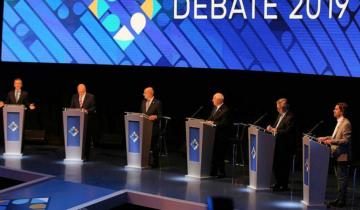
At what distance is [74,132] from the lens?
400 inches

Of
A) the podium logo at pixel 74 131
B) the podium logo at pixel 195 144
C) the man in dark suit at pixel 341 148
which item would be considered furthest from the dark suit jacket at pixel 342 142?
the podium logo at pixel 74 131

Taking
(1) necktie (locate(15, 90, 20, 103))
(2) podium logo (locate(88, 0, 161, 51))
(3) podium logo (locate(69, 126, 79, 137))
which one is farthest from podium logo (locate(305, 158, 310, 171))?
(1) necktie (locate(15, 90, 20, 103))

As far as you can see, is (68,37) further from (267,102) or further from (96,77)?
(267,102)

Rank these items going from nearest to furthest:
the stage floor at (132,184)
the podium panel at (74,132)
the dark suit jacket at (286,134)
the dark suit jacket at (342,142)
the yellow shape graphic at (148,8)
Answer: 1. the dark suit jacket at (342,142)
2. the stage floor at (132,184)
3. the dark suit jacket at (286,134)
4. the podium panel at (74,132)
5. the yellow shape graphic at (148,8)

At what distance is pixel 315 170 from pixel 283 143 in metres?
0.97

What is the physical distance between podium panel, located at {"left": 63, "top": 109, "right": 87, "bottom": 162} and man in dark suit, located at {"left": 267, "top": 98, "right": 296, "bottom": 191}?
3169mm

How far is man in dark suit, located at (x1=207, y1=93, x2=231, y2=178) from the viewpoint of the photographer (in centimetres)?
919

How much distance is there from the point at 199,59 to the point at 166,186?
9.39ft

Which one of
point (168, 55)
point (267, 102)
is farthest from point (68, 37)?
point (267, 102)

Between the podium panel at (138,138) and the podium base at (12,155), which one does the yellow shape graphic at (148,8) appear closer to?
the podium panel at (138,138)

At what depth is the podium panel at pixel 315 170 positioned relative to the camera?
7.45 m

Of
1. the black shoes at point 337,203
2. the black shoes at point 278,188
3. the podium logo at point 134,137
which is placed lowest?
the black shoes at point 337,203

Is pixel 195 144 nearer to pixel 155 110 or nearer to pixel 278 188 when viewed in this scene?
pixel 155 110

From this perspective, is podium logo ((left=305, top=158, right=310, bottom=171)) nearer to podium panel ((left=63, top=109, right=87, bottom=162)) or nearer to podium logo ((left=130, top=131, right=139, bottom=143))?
podium logo ((left=130, top=131, right=139, bottom=143))
